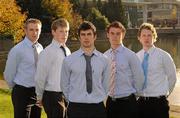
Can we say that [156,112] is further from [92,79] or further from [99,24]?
[99,24]

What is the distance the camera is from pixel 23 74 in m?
7.10

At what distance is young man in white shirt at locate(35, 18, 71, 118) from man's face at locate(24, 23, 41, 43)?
52cm

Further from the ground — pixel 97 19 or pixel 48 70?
pixel 48 70

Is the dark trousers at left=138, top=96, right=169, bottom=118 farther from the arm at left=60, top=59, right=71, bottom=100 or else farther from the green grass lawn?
the green grass lawn

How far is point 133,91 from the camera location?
6.38 metres

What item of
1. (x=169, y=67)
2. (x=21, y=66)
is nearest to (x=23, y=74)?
(x=21, y=66)

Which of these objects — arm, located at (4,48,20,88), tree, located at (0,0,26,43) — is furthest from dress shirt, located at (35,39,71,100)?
tree, located at (0,0,26,43)

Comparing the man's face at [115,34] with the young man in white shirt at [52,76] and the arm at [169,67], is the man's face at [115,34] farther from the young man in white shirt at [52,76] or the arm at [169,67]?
the arm at [169,67]

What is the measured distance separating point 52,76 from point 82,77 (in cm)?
110

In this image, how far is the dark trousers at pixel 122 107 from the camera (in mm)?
6324

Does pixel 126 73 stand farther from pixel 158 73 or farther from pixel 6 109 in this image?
pixel 6 109

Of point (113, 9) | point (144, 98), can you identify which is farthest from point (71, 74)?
point (113, 9)

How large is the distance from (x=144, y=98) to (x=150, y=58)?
0.57 meters

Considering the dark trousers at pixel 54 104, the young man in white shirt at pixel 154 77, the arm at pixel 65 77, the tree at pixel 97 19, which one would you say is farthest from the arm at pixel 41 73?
the tree at pixel 97 19
